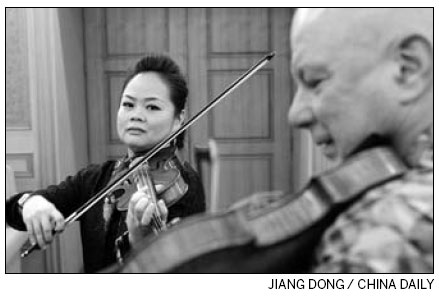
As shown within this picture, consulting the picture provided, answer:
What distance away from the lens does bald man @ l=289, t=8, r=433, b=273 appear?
0.68 m

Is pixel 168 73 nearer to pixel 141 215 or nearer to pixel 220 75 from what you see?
pixel 220 75

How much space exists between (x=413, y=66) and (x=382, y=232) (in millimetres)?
196

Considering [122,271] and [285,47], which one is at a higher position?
[285,47]

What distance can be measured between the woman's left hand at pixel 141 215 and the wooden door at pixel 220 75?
0.25 ft

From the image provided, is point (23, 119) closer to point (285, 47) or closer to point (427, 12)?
point (285, 47)

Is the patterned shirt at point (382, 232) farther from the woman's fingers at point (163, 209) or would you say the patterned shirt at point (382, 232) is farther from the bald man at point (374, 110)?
the woman's fingers at point (163, 209)

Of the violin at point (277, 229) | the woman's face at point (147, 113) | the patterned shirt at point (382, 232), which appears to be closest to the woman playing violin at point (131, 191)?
the woman's face at point (147, 113)

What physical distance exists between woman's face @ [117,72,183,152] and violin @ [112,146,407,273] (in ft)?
0.57

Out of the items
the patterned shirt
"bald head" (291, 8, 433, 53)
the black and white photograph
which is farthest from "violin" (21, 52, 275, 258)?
the patterned shirt

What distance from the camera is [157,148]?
843 millimetres

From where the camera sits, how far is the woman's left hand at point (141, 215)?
2.74 feet
